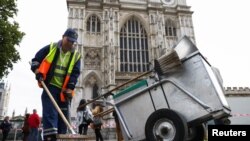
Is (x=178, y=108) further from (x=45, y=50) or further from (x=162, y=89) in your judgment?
(x=45, y=50)

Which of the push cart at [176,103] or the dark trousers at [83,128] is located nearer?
the push cart at [176,103]

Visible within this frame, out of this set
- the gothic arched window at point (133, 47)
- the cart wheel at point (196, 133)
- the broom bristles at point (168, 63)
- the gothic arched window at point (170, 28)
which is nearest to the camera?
the broom bristles at point (168, 63)

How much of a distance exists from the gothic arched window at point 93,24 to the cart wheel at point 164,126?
86.9 ft

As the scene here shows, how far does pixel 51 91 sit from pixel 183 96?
2.31 m

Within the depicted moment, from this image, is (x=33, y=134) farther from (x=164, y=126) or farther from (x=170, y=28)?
(x=170, y=28)

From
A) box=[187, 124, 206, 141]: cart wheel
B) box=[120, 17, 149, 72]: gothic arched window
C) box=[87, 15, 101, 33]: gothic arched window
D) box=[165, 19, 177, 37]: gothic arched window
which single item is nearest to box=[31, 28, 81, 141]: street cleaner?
box=[187, 124, 206, 141]: cart wheel

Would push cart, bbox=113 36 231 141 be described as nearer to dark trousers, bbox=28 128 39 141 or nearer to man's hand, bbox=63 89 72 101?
man's hand, bbox=63 89 72 101

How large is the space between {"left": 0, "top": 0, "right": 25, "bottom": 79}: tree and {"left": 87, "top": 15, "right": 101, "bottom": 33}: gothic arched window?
14549 millimetres

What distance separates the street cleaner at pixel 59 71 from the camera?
3973 millimetres

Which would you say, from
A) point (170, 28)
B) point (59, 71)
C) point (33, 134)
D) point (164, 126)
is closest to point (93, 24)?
point (170, 28)

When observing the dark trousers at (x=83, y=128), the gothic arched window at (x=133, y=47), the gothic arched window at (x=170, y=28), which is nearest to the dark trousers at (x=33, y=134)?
the dark trousers at (x=83, y=128)

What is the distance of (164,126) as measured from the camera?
4.36 meters

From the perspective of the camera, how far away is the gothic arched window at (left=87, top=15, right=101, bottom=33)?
98.5 feet

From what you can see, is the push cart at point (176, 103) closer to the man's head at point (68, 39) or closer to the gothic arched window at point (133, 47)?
the man's head at point (68, 39)
